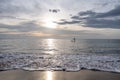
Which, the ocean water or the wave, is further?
the ocean water

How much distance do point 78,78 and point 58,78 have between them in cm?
172

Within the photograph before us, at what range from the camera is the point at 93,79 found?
13664mm

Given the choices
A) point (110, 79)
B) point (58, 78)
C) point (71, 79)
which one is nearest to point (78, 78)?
point (71, 79)

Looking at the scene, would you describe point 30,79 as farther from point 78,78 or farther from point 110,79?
point 110,79

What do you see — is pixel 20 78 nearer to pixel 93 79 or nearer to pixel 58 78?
pixel 58 78

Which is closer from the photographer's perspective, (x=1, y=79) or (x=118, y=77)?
(x=1, y=79)

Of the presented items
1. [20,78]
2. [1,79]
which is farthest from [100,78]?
[1,79]

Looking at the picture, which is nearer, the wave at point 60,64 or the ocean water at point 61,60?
the wave at point 60,64

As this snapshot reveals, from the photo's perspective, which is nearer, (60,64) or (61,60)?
(60,64)

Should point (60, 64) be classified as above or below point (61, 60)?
below

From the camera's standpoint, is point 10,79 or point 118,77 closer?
point 10,79

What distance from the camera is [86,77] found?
14.3 meters

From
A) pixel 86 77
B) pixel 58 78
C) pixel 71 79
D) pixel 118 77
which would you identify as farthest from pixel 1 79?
pixel 118 77

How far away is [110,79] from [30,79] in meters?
6.76
